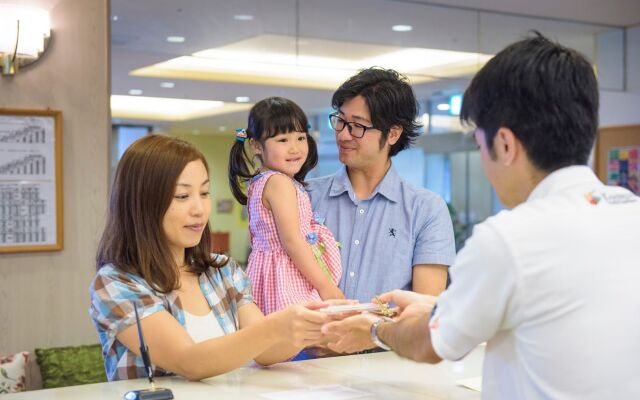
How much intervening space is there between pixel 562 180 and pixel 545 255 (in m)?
0.17

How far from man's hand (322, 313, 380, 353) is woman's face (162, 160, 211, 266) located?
474mm

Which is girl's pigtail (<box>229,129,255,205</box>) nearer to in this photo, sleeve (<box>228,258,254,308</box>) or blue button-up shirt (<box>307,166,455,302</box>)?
blue button-up shirt (<box>307,166,455,302</box>)

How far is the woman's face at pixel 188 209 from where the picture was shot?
7.41 ft

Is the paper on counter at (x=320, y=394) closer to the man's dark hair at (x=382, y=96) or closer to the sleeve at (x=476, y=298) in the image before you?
the sleeve at (x=476, y=298)

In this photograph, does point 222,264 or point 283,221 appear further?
point 283,221

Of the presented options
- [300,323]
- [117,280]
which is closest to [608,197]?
[300,323]

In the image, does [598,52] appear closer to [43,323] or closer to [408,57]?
[408,57]

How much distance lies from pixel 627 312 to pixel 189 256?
52.0 inches

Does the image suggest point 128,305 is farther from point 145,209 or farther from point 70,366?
point 70,366

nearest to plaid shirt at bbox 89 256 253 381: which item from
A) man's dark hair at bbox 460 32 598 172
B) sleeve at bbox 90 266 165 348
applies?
sleeve at bbox 90 266 165 348

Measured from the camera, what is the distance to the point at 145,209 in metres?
2.22

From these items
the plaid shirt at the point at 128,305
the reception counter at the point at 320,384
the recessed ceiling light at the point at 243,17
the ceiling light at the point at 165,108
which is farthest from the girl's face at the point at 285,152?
the recessed ceiling light at the point at 243,17

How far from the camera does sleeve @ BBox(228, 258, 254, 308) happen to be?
2.46m

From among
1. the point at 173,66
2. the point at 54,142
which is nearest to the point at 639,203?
the point at 54,142
